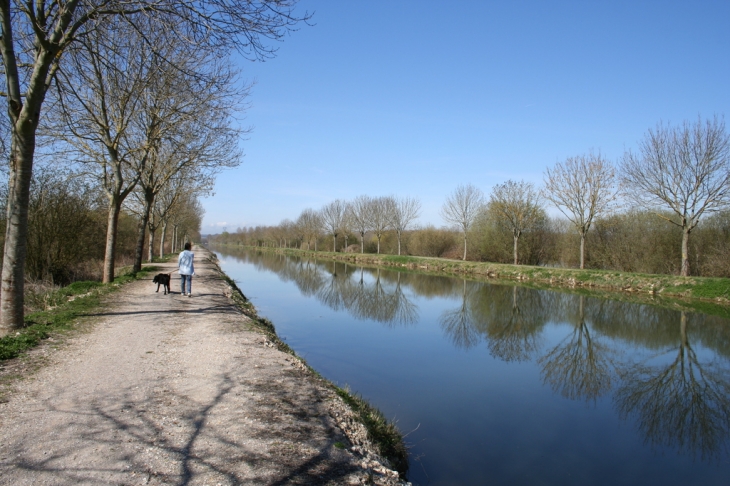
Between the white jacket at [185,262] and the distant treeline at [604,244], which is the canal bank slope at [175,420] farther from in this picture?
the distant treeline at [604,244]

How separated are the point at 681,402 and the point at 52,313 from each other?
1157cm

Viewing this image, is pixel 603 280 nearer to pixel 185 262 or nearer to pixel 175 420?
pixel 185 262

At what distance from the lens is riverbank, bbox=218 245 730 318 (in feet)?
62.3

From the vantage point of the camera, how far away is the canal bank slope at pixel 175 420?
11.1ft

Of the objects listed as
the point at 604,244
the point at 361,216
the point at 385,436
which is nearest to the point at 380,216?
the point at 361,216

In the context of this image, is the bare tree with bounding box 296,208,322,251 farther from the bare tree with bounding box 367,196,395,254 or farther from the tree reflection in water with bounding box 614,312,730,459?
the tree reflection in water with bounding box 614,312,730,459

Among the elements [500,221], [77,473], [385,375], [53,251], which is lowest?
[385,375]

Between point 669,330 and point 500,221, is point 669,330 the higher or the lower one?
the lower one

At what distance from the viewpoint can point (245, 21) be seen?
265 inches

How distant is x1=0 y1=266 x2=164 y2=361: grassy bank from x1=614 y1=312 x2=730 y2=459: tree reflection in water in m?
8.84

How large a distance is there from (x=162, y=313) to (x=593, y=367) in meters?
9.49

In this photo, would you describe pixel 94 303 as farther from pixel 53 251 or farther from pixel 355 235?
pixel 355 235

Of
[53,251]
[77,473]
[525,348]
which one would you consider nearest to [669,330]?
[525,348]

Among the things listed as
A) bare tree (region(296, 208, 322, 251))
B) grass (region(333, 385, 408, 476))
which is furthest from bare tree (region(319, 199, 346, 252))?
grass (region(333, 385, 408, 476))
